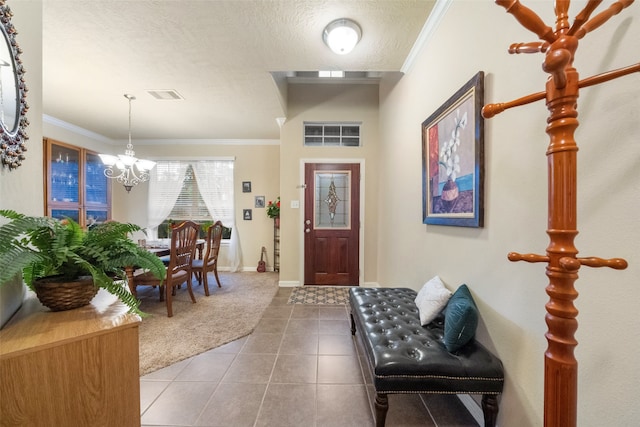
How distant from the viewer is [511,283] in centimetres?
113

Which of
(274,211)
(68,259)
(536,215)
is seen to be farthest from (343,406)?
(274,211)

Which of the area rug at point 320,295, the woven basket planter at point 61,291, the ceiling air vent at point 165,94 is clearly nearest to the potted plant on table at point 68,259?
the woven basket planter at point 61,291

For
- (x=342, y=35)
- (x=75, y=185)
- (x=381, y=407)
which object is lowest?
(x=381, y=407)

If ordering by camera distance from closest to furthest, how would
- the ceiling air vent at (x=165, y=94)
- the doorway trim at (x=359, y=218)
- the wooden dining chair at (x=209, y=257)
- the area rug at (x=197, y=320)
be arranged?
the area rug at (x=197, y=320)
the ceiling air vent at (x=165, y=94)
the wooden dining chair at (x=209, y=257)
the doorway trim at (x=359, y=218)

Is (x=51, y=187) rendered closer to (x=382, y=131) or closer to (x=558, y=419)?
(x=382, y=131)

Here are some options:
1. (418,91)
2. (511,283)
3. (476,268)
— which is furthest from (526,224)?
(418,91)

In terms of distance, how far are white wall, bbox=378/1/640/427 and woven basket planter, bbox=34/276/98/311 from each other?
74.7 inches

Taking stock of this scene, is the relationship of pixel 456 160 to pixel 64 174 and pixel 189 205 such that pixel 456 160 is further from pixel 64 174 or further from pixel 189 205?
pixel 64 174

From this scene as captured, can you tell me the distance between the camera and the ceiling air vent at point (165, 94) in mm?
2893

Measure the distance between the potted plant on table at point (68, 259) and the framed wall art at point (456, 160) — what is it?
1.75 m

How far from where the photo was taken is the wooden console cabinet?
0.74 meters

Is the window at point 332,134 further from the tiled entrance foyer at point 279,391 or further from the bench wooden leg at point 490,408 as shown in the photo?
the bench wooden leg at point 490,408

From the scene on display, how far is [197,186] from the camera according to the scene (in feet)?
16.0

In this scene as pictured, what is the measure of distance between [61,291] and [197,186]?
426 cm
